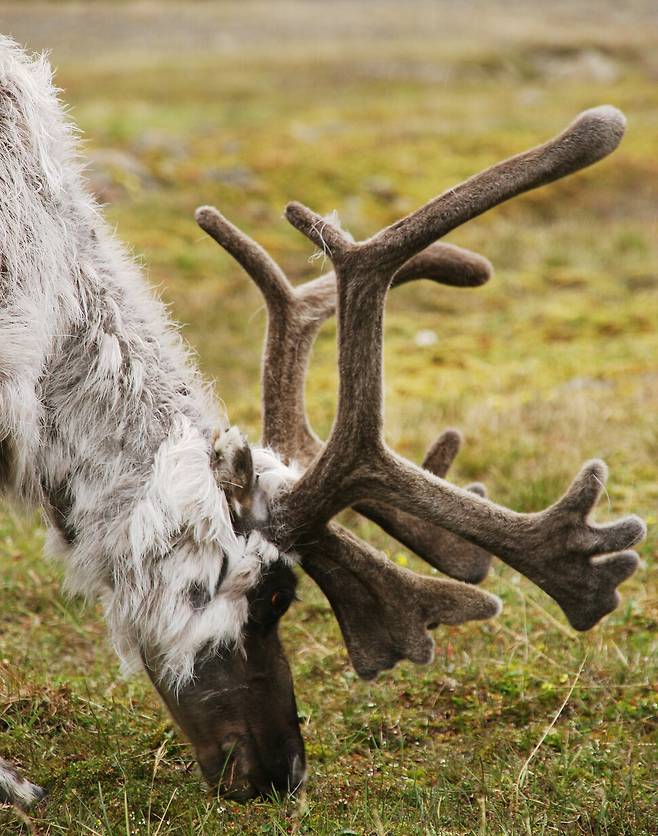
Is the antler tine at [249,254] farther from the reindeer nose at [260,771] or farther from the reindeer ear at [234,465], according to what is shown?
the reindeer nose at [260,771]

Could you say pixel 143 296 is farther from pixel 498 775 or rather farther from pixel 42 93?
pixel 498 775

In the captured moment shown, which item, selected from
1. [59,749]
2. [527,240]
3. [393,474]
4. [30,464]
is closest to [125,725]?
[59,749]

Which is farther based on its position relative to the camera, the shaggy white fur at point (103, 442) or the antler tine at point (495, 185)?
the shaggy white fur at point (103, 442)

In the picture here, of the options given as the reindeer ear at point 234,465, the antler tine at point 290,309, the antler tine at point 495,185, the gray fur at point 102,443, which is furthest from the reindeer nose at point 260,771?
the antler tine at point 495,185

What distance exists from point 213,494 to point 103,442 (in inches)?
15.6

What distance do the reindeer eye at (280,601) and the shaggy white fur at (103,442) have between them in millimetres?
105

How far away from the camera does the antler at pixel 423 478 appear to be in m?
3.24

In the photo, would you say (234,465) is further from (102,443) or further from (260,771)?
(260,771)

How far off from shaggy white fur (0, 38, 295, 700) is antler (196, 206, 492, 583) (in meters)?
0.40

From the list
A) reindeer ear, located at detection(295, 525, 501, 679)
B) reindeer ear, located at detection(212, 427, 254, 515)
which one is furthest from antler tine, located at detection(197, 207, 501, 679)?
reindeer ear, located at detection(212, 427, 254, 515)

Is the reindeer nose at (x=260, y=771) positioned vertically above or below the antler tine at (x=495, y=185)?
below

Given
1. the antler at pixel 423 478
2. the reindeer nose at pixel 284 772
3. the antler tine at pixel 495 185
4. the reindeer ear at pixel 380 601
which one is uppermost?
the antler tine at pixel 495 185

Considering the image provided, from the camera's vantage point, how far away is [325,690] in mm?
4520

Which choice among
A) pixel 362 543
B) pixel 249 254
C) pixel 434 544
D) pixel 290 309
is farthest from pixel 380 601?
pixel 249 254
